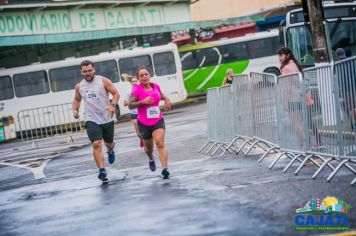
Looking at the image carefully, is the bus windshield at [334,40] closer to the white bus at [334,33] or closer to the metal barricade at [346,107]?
the white bus at [334,33]

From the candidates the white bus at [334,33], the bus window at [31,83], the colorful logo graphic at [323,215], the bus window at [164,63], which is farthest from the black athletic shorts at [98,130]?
the bus window at [164,63]

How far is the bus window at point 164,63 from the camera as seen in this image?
3588cm

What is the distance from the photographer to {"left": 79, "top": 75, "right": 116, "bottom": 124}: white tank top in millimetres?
11906

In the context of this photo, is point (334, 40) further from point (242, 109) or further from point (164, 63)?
point (164, 63)

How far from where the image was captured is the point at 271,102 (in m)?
11.5

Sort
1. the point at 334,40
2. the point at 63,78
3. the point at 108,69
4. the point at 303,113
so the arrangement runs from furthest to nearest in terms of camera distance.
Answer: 1. the point at 108,69
2. the point at 63,78
3. the point at 334,40
4. the point at 303,113

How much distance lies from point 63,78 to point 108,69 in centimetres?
217

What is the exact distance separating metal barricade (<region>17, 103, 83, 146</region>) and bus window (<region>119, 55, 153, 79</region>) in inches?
138

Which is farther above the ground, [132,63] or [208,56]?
[132,63]

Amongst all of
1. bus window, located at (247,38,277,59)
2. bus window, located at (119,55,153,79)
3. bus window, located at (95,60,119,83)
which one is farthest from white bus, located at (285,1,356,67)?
bus window, located at (247,38,277,59)

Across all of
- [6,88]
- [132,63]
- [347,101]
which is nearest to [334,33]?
[347,101]

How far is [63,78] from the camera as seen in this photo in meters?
34.2

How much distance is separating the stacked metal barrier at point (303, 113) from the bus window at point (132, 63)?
2113cm

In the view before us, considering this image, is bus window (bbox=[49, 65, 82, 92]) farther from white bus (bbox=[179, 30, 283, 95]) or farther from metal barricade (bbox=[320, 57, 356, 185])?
metal barricade (bbox=[320, 57, 356, 185])
